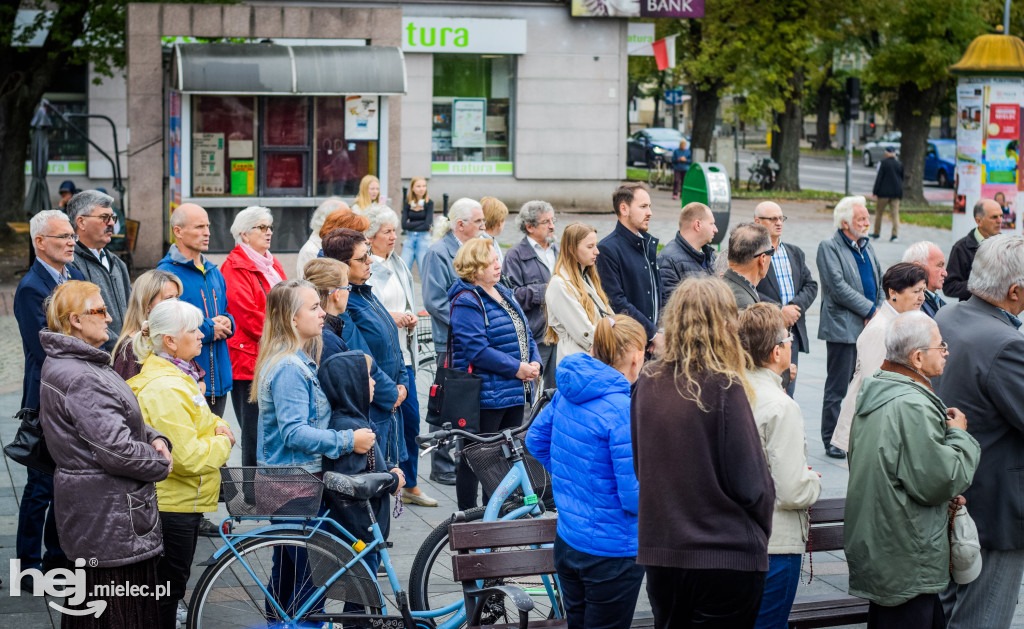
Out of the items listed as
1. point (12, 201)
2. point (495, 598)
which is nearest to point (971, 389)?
point (495, 598)

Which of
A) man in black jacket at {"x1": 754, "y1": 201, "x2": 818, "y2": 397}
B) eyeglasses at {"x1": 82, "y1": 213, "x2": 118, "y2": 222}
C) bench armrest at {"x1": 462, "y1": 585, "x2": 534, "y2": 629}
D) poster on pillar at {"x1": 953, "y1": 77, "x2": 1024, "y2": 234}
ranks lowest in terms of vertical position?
bench armrest at {"x1": 462, "y1": 585, "x2": 534, "y2": 629}

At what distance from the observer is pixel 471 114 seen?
26.4 metres

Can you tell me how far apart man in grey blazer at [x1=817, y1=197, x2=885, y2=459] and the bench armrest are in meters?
4.72

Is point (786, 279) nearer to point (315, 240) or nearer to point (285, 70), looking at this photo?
point (315, 240)

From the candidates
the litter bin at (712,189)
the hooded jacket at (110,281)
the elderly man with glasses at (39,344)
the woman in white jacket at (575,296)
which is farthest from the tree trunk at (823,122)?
the elderly man with glasses at (39,344)

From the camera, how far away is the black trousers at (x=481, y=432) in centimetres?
675

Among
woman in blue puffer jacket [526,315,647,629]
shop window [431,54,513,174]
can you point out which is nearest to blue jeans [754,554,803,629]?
woman in blue puffer jacket [526,315,647,629]

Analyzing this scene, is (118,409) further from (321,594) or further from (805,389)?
(805,389)

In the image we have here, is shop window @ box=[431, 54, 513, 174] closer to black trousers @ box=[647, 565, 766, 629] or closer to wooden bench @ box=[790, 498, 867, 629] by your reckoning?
wooden bench @ box=[790, 498, 867, 629]

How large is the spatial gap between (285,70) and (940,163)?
99.2 feet

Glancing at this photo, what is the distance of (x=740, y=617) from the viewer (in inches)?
160

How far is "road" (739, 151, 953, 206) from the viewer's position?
3681cm

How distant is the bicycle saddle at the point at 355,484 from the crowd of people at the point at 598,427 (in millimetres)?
150

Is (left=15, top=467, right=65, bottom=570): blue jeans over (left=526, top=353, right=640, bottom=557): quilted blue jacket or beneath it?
beneath
